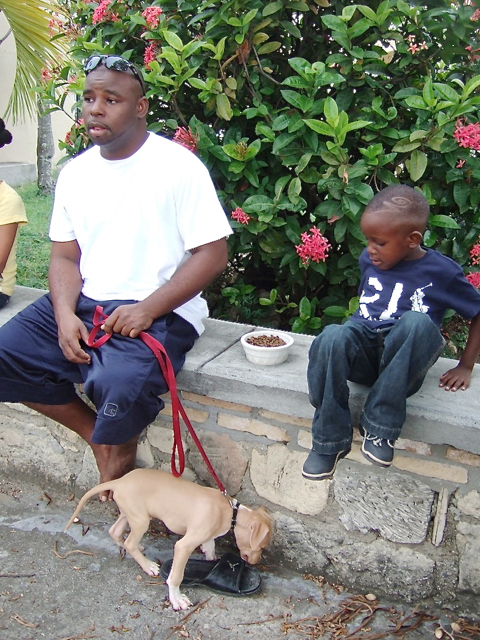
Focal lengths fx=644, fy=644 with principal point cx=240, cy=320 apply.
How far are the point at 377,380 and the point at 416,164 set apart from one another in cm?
120

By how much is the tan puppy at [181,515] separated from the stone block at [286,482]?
0.14 m

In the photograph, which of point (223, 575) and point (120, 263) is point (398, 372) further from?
point (120, 263)

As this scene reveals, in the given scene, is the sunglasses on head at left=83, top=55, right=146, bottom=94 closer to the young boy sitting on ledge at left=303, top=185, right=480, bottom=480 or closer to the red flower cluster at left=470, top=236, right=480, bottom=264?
the young boy sitting on ledge at left=303, top=185, right=480, bottom=480

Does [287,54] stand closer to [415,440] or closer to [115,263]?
[115,263]

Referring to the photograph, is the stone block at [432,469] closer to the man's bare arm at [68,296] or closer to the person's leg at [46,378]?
the person's leg at [46,378]

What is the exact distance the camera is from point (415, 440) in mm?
2281

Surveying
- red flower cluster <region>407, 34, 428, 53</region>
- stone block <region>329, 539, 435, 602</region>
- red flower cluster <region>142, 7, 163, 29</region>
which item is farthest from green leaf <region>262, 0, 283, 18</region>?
stone block <region>329, 539, 435, 602</region>

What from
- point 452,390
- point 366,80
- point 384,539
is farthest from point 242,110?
point 384,539

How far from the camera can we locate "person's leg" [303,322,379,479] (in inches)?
84.0

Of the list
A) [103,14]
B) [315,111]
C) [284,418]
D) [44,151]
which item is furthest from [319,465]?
[44,151]

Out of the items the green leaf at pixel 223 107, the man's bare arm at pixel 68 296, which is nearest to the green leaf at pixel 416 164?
the green leaf at pixel 223 107

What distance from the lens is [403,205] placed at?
225cm

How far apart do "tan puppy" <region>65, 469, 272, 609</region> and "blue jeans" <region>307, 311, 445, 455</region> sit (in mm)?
448

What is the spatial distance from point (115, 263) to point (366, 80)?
1.48m
